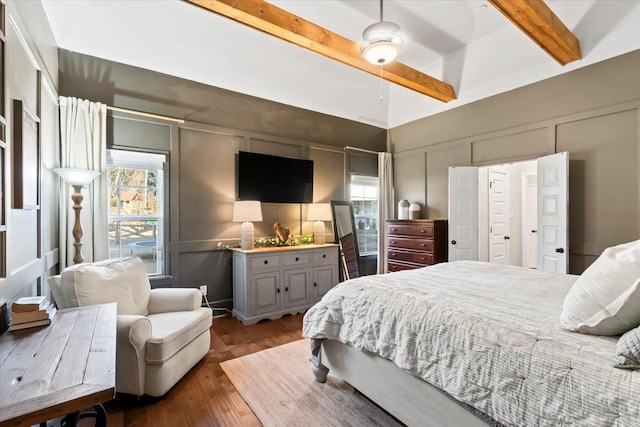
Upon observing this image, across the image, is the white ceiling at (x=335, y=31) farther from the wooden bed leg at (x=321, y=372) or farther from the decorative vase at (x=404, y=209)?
the wooden bed leg at (x=321, y=372)

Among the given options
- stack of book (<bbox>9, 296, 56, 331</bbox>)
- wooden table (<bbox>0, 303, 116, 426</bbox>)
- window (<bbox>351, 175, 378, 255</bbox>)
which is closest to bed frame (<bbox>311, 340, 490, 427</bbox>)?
wooden table (<bbox>0, 303, 116, 426</bbox>)

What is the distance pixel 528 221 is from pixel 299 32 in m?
5.52

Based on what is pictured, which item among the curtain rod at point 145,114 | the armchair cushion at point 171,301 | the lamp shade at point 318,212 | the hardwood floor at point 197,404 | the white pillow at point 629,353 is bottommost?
the hardwood floor at point 197,404

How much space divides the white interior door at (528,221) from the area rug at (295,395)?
519cm

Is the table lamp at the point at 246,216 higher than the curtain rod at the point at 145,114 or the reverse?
the reverse

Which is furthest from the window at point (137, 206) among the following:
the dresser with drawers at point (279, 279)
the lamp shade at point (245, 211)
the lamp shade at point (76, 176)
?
the dresser with drawers at point (279, 279)

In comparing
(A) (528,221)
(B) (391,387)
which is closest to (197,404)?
(B) (391,387)

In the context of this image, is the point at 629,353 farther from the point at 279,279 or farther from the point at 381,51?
the point at 279,279

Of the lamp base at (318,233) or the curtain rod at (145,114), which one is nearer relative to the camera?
the curtain rod at (145,114)

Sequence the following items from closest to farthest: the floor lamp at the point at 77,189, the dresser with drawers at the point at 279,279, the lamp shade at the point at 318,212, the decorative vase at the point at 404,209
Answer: the floor lamp at the point at 77,189, the dresser with drawers at the point at 279,279, the lamp shade at the point at 318,212, the decorative vase at the point at 404,209

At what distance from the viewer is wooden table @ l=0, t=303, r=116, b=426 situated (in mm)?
876

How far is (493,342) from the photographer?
1310 mm

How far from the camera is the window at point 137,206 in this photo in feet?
10.9

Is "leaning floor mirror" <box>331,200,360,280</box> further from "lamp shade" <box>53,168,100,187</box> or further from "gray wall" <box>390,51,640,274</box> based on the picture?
"lamp shade" <box>53,168,100,187</box>
